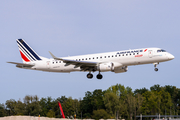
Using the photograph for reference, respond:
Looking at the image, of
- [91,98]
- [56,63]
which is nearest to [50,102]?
[91,98]

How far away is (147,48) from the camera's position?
42.1 meters

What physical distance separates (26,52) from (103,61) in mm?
18022

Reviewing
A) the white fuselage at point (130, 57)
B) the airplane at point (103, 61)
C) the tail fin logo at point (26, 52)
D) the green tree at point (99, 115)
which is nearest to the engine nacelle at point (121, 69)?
the airplane at point (103, 61)

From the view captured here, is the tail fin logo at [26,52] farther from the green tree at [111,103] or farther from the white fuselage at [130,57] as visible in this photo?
the green tree at [111,103]

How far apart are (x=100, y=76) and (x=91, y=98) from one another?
217 ft

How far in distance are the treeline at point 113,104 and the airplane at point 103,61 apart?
3949 centimetres

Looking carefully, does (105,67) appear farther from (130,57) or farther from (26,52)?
(26,52)

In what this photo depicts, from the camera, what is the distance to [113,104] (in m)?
91.0

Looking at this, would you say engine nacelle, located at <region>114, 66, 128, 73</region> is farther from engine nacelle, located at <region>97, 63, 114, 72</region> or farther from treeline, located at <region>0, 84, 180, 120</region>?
treeline, located at <region>0, 84, 180, 120</region>

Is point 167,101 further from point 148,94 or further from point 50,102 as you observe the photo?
point 50,102

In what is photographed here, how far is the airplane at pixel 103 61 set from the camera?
136ft

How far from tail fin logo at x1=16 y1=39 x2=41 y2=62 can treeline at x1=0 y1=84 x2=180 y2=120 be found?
38.1 metres

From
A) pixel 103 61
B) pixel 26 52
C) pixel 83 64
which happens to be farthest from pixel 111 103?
pixel 83 64

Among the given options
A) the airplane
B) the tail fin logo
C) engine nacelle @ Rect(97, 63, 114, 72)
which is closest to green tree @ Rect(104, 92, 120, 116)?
the airplane
